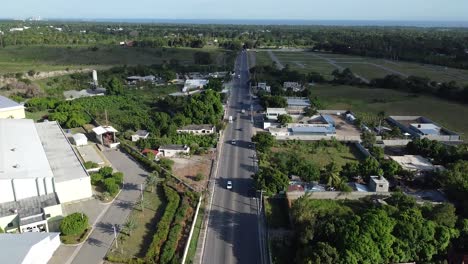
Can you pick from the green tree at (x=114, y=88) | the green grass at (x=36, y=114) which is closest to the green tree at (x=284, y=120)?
the green tree at (x=114, y=88)

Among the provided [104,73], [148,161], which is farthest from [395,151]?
[104,73]

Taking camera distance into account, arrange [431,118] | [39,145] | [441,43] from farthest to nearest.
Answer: [441,43] < [431,118] < [39,145]

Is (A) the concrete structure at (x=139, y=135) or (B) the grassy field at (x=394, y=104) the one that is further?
(B) the grassy field at (x=394, y=104)

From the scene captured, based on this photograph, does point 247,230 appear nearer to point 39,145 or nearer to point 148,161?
point 148,161

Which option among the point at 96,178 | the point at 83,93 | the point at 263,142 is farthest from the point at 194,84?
the point at 96,178

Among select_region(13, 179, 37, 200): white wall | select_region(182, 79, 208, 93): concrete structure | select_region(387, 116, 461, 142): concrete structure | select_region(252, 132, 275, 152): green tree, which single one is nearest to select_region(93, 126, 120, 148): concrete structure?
select_region(13, 179, 37, 200): white wall

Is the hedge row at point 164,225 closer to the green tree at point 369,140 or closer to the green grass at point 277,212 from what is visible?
the green grass at point 277,212
